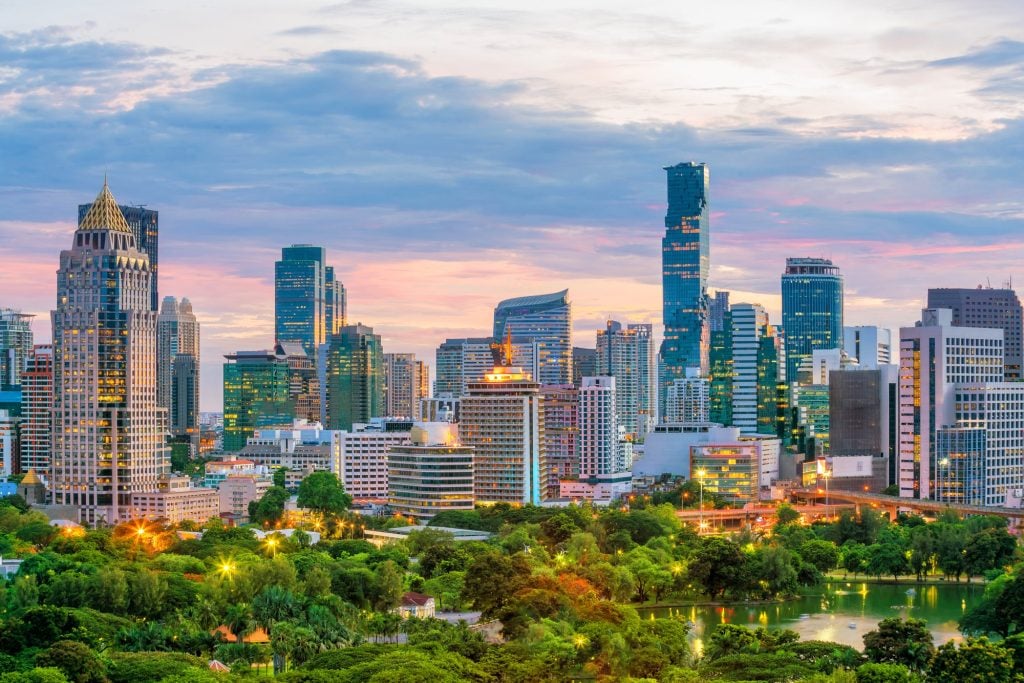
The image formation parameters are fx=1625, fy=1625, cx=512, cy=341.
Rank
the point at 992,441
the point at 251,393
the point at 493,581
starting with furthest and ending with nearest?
the point at 251,393, the point at 992,441, the point at 493,581

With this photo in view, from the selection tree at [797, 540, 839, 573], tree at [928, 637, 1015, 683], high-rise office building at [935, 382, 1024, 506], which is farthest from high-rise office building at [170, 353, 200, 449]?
tree at [928, 637, 1015, 683]

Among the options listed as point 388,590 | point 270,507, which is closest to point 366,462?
point 270,507

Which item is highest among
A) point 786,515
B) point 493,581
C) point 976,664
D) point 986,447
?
point 986,447

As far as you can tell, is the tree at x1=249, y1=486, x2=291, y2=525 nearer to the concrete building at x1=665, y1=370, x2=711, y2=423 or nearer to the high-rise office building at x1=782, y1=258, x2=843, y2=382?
the concrete building at x1=665, y1=370, x2=711, y2=423

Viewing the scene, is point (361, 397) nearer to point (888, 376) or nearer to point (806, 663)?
point (888, 376)

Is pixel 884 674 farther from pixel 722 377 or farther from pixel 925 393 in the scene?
pixel 722 377
